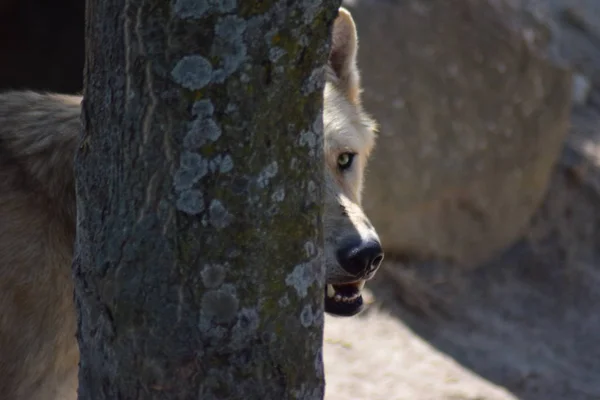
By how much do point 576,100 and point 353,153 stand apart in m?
5.56

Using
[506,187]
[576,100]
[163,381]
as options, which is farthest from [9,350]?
[576,100]

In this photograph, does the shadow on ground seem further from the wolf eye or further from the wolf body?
the wolf body

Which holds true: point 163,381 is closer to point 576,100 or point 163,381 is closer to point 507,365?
point 507,365

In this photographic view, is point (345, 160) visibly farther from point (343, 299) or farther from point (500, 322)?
point (500, 322)

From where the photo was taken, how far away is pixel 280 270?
212 centimetres

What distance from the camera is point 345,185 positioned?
3.52 m

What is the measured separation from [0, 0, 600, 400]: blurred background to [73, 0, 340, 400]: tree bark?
2.80 m

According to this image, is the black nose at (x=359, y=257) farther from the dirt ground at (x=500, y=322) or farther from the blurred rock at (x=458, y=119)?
the blurred rock at (x=458, y=119)

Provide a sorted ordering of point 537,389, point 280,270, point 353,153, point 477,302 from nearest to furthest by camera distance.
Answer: point 280,270
point 353,153
point 537,389
point 477,302

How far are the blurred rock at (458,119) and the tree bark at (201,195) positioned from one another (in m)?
3.83

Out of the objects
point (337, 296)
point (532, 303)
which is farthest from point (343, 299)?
point (532, 303)

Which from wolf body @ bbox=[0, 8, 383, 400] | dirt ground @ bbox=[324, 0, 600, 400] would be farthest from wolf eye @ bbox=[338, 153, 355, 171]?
dirt ground @ bbox=[324, 0, 600, 400]

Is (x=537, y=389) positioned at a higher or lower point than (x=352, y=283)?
lower

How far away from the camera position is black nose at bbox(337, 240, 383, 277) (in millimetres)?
3104
